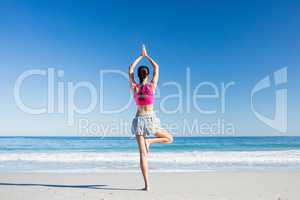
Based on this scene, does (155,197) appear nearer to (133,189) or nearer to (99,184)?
(133,189)

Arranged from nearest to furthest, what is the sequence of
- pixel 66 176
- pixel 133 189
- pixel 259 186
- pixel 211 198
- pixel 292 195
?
pixel 211 198 < pixel 292 195 < pixel 133 189 < pixel 259 186 < pixel 66 176

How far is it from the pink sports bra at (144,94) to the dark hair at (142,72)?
0.38ft

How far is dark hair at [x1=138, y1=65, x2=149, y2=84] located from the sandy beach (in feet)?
5.71

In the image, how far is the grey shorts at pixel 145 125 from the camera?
16.0 ft

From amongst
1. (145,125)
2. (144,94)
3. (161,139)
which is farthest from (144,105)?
(161,139)

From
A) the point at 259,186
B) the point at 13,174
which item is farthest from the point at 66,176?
the point at 259,186

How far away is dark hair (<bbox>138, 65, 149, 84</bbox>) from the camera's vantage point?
484cm

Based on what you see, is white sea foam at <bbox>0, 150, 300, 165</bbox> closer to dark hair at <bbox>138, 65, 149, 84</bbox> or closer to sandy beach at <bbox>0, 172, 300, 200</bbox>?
sandy beach at <bbox>0, 172, 300, 200</bbox>

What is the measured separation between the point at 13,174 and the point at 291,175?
20.8ft

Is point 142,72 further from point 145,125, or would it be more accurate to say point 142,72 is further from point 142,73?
point 145,125

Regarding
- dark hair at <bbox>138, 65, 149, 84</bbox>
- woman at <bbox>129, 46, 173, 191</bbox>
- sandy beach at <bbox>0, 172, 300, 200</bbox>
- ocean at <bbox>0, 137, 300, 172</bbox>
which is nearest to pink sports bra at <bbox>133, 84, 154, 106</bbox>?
woman at <bbox>129, 46, 173, 191</bbox>

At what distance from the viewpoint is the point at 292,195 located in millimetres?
5066

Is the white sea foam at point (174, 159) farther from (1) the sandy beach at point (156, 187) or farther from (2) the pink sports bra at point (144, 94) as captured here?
(2) the pink sports bra at point (144, 94)

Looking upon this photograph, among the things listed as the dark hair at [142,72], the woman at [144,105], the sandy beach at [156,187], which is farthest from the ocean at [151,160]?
the dark hair at [142,72]
